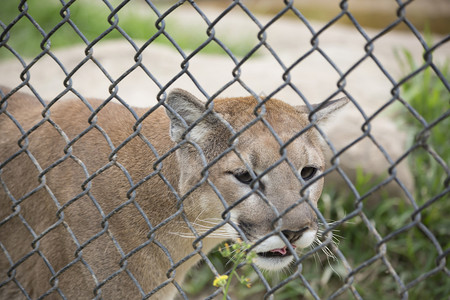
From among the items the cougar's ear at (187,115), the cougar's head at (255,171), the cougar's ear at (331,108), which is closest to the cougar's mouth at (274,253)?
the cougar's head at (255,171)

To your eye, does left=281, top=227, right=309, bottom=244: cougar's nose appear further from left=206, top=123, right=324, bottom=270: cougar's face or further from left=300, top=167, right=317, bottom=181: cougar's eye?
left=300, top=167, right=317, bottom=181: cougar's eye

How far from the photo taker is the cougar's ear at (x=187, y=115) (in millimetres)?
2662

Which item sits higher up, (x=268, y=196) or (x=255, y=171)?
(x=255, y=171)

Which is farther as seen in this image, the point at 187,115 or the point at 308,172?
the point at 308,172

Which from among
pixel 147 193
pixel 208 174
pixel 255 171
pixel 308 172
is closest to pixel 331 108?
pixel 308 172

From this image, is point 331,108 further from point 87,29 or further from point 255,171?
point 87,29

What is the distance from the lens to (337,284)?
4.57 m

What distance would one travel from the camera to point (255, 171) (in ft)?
8.96

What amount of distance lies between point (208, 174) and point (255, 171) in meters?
0.73

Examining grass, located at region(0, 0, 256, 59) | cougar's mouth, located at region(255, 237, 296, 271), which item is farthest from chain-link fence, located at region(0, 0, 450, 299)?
grass, located at region(0, 0, 256, 59)

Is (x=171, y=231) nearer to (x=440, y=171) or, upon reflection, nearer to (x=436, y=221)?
(x=436, y=221)

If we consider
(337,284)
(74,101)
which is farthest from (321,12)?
(74,101)

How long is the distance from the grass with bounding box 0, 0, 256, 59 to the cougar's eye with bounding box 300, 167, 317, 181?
5086mm

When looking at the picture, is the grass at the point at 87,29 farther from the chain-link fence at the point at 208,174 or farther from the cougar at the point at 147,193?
the cougar at the point at 147,193
